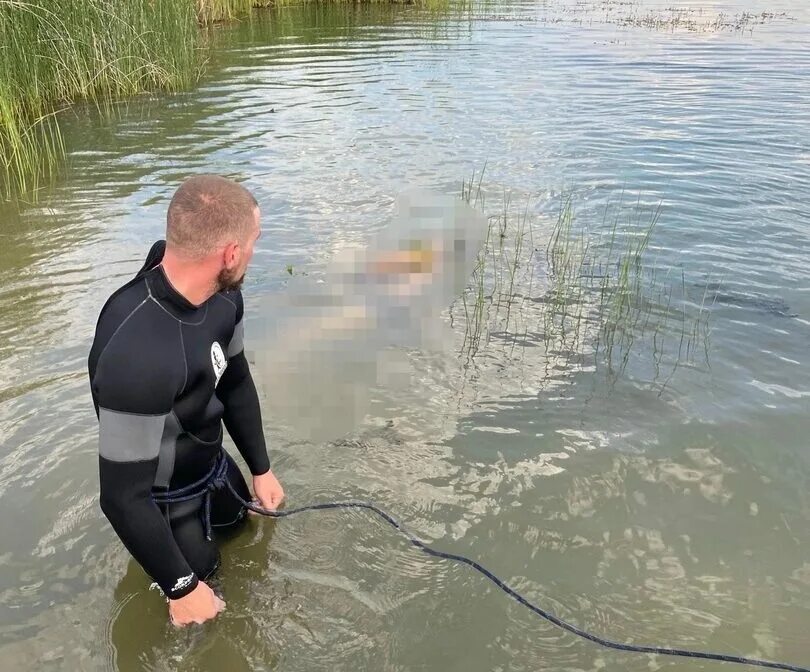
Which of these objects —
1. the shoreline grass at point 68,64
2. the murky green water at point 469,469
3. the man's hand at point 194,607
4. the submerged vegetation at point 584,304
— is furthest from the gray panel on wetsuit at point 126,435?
the shoreline grass at point 68,64

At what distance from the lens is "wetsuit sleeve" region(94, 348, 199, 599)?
7.11 ft

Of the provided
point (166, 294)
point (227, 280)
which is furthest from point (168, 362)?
point (227, 280)

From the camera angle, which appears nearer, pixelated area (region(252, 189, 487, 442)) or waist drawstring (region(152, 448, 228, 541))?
waist drawstring (region(152, 448, 228, 541))

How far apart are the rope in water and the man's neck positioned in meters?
0.91

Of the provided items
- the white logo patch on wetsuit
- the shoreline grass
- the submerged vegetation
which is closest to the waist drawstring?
the white logo patch on wetsuit

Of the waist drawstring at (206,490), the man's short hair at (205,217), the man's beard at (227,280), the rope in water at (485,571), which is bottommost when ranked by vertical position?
the rope in water at (485,571)

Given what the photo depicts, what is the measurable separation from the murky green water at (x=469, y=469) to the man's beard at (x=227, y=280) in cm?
145

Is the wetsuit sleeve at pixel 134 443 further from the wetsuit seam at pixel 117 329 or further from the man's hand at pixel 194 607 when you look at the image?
the man's hand at pixel 194 607

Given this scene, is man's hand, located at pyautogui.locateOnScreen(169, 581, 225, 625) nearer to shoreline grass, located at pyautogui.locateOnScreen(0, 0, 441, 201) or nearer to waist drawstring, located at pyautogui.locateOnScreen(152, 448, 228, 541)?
waist drawstring, located at pyautogui.locateOnScreen(152, 448, 228, 541)

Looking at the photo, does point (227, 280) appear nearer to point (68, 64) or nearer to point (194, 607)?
point (194, 607)

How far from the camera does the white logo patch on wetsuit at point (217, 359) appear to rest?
2596mm

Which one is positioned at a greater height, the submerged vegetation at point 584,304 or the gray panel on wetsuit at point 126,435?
the gray panel on wetsuit at point 126,435

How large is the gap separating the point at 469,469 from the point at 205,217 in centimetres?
222

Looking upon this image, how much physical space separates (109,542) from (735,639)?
2876mm
